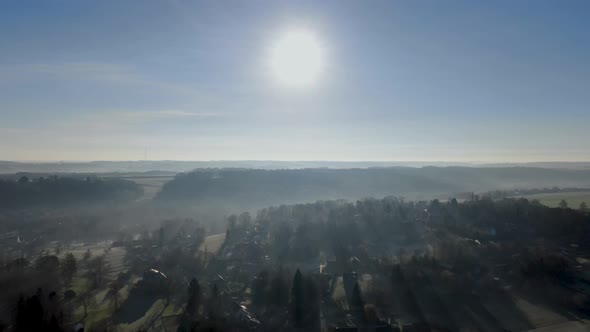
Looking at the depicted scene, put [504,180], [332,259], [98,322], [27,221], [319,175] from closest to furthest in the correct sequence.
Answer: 1. [98,322]
2. [332,259]
3. [27,221]
4. [319,175]
5. [504,180]

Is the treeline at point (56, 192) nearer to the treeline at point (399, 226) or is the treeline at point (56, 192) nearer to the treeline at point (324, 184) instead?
the treeline at point (324, 184)

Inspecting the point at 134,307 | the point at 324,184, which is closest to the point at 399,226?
the point at 134,307

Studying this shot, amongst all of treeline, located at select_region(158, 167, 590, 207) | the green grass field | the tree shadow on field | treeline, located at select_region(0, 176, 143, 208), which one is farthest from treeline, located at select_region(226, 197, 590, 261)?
treeline, located at select_region(0, 176, 143, 208)

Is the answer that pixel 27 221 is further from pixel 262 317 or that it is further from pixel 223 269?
pixel 262 317

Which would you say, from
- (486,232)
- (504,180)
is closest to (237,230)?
(486,232)

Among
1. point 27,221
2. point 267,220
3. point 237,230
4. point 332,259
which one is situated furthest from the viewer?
point 27,221

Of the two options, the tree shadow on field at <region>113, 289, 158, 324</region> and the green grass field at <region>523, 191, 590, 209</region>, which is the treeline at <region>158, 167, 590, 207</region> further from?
the tree shadow on field at <region>113, 289, 158, 324</region>

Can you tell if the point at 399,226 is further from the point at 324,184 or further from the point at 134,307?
the point at 324,184
